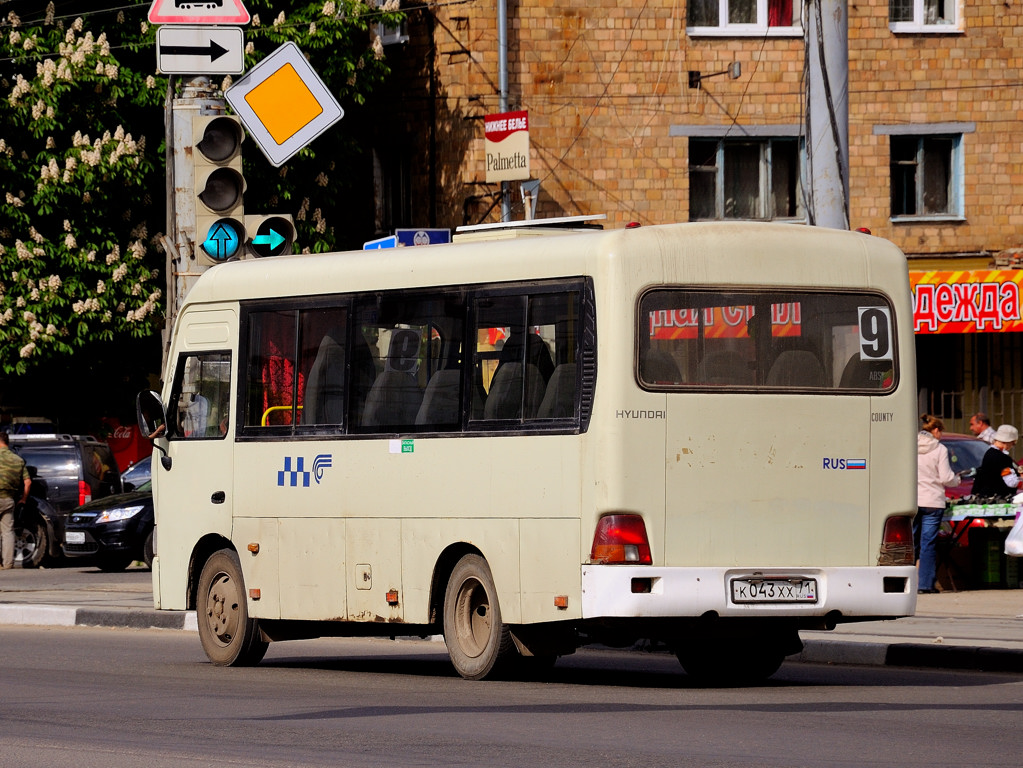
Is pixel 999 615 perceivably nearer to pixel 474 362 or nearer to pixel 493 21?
pixel 474 362

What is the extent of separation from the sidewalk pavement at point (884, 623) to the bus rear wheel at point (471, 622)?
3.28 metres

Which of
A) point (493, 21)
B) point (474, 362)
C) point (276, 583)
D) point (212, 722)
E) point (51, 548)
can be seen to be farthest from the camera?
point (493, 21)

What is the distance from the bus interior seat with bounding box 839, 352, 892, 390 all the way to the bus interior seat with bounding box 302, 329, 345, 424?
132 inches

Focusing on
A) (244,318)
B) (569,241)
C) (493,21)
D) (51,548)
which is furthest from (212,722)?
(493,21)

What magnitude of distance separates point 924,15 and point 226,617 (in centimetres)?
2186

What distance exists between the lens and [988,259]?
32750mm

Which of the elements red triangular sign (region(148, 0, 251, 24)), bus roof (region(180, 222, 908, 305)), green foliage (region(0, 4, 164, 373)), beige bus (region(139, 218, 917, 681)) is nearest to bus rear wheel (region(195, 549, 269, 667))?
beige bus (region(139, 218, 917, 681))

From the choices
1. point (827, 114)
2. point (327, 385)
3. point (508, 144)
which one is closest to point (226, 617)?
point (327, 385)

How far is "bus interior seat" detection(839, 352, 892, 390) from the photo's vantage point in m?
12.1

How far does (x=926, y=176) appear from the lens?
108 ft

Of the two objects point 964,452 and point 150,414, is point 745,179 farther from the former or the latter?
point 150,414

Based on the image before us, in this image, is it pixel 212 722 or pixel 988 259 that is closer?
pixel 212 722

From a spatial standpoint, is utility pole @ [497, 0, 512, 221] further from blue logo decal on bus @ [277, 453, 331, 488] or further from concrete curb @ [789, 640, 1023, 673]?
blue logo decal on bus @ [277, 453, 331, 488]

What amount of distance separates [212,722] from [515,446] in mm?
2878
